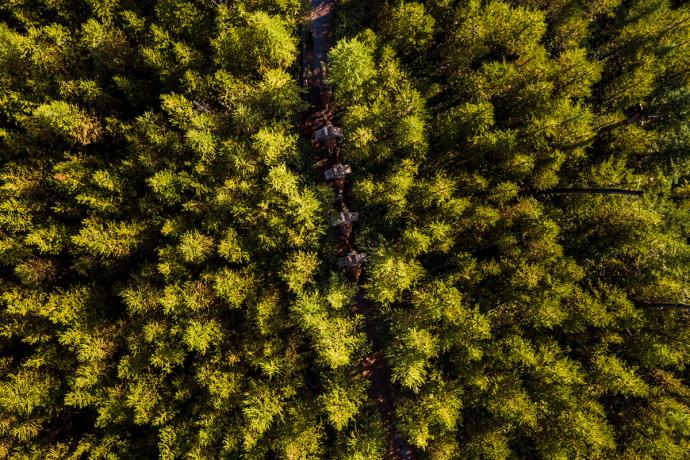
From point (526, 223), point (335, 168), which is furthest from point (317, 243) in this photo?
point (526, 223)

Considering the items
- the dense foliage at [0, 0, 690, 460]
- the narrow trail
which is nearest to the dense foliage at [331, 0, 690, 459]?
the dense foliage at [0, 0, 690, 460]

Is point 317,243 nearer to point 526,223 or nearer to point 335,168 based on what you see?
point 335,168

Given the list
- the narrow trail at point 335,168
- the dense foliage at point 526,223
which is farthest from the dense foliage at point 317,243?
the narrow trail at point 335,168

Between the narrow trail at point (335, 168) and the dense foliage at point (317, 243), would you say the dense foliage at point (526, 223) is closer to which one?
the dense foliage at point (317, 243)

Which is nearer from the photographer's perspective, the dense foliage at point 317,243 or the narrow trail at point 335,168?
the dense foliage at point 317,243

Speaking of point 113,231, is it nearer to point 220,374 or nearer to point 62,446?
point 220,374

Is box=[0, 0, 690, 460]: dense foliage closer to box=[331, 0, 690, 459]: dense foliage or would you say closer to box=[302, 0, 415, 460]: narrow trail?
box=[331, 0, 690, 459]: dense foliage
